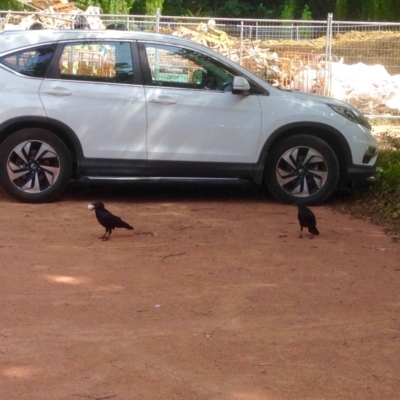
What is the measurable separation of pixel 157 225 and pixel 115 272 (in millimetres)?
1784

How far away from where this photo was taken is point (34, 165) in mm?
9211

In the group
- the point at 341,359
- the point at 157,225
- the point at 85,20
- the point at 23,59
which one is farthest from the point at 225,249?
the point at 85,20

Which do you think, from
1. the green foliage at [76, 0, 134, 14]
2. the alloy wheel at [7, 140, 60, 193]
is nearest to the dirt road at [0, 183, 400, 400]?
the alloy wheel at [7, 140, 60, 193]

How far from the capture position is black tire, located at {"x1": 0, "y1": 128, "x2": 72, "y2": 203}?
910 centimetres

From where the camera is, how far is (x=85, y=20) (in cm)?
1694

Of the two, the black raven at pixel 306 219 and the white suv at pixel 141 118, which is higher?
the white suv at pixel 141 118

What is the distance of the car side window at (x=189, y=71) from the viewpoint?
9.30 metres

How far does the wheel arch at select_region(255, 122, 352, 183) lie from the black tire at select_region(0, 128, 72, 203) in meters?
2.12

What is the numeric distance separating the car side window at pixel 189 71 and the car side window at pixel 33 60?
42.3 inches

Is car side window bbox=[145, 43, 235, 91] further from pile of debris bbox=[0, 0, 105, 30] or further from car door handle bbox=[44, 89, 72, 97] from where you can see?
pile of debris bbox=[0, 0, 105, 30]

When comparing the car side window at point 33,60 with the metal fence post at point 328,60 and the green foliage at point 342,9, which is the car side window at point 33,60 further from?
the green foliage at point 342,9

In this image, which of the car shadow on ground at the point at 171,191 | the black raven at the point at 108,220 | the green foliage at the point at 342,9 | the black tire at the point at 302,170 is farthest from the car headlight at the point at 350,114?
the green foliage at the point at 342,9

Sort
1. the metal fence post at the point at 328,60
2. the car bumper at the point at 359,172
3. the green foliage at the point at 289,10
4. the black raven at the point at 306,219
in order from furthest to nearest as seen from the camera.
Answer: the green foliage at the point at 289,10 < the metal fence post at the point at 328,60 < the car bumper at the point at 359,172 < the black raven at the point at 306,219

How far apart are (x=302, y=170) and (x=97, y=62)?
253 centimetres
